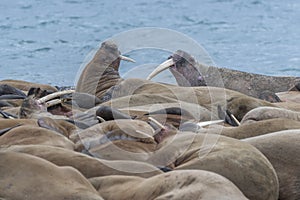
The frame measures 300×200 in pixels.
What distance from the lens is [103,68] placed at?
9055 mm

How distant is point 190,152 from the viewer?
456 centimetres

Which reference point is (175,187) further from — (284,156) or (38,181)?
(284,156)

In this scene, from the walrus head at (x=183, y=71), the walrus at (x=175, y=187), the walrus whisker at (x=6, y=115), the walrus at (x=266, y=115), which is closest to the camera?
the walrus at (x=175, y=187)

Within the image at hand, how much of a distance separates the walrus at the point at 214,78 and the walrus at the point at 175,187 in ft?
18.6

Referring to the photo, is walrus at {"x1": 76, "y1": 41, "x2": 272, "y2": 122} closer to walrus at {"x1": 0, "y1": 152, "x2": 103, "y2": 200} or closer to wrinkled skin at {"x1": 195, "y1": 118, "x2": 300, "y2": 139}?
wrinkled skin at {"x1": 195, "y1": 118, "x2": 300, "y2": 139}

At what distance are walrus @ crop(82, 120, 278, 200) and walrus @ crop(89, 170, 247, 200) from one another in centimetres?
49

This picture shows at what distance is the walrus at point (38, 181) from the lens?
11.6ft

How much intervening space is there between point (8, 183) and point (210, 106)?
3.64 meters

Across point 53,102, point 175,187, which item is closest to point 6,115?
point 53,102

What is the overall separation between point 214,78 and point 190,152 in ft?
18.8

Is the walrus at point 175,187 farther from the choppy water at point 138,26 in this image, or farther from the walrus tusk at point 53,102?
the choppy water at point 138,26

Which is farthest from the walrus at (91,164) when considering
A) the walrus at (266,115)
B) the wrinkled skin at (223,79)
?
the wrinkled skin at (223,79)

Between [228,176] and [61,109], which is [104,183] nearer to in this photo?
[228,176]

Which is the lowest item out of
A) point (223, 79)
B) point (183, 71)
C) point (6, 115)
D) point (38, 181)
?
point (223, 79)
